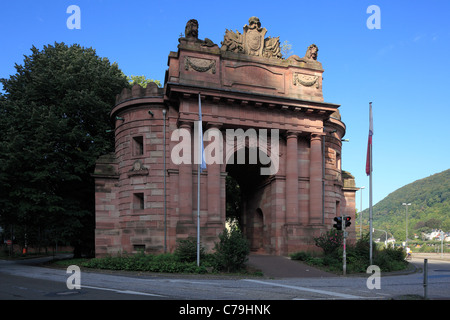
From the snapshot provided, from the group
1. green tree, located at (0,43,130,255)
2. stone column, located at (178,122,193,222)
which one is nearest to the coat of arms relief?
stone column, located at (178,122,193,222)

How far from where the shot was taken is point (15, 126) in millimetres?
26719

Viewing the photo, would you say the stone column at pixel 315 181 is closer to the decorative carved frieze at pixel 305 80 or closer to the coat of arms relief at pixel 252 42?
the decorative carved frieze at pixel 305 80

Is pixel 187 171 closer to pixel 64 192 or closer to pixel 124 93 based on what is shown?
pixel 124 93

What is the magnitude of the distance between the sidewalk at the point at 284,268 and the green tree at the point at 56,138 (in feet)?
42.1

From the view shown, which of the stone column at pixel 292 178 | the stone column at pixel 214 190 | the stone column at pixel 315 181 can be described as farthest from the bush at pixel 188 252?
the stone column at pixel 315 181

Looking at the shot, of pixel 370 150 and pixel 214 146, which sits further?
pixel 214 146

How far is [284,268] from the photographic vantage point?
70.8 feet

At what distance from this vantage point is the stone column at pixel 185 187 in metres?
24.8

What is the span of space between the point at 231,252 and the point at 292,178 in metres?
9.93

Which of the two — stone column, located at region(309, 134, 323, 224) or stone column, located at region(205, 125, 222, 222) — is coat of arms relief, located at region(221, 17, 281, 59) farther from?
stone column, located at region(309, 134, 323, 224)

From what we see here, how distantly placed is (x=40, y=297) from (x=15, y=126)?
18.9 metres

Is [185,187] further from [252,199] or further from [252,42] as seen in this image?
[252,42]

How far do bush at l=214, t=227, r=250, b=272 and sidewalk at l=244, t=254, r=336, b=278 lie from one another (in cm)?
155

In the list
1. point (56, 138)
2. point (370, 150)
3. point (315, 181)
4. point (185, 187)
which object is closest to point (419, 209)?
point (315, 181)
